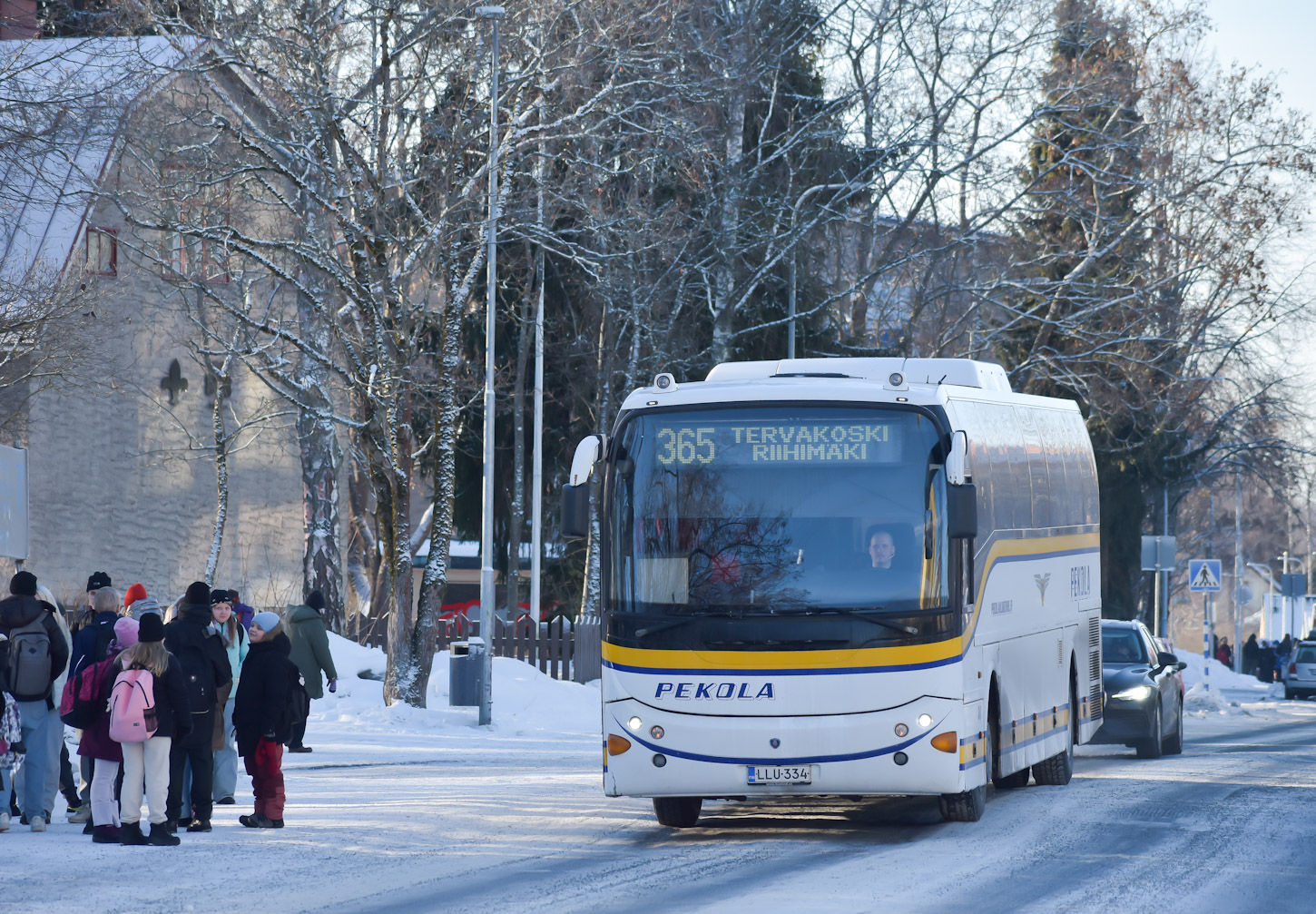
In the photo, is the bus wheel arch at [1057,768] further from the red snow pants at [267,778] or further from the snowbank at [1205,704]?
the snowbank at [1205,704]

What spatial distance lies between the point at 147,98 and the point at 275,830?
13.8 m

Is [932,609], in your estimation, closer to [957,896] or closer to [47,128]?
[957,896]

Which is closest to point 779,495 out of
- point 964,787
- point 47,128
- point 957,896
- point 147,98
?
point 964,787

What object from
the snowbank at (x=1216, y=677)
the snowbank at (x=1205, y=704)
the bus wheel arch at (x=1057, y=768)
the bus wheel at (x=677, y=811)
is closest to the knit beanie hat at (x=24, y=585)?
the bus wheel at (x=677, y=811)

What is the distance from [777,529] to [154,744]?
14.2 feet

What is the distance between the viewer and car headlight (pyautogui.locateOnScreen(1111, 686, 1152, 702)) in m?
20.7

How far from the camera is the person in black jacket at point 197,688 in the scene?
498 inches

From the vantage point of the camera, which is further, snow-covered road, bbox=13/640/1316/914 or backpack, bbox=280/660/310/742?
backpack, bbox=280/660/310/742

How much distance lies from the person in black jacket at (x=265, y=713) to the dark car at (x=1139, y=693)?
10.0m

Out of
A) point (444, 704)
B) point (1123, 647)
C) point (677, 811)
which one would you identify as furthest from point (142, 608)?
point (444, 704)

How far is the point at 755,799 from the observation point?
15.7 m

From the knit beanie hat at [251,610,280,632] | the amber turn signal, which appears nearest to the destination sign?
the amber turn signal

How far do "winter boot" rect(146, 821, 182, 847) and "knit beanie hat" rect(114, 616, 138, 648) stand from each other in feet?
4.12

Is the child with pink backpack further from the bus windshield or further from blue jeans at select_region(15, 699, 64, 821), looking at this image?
the bus windshield
